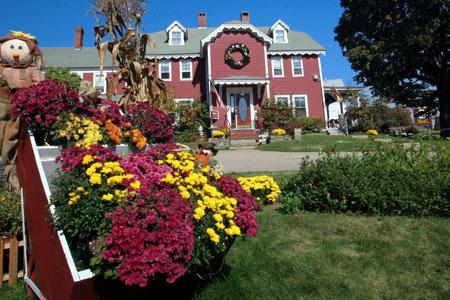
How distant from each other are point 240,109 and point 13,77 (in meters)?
20.2

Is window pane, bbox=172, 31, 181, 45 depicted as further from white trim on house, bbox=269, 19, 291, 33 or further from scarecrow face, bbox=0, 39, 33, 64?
scarecrow face, bbox=0, 39, 33, 64

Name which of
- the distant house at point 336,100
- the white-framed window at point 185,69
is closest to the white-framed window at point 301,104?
the distant house at point 336,100

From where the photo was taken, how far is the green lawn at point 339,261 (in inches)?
130

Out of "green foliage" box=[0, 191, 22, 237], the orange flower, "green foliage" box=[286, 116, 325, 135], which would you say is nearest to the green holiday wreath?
"green foliage" box=[286, 116, 325, 135]

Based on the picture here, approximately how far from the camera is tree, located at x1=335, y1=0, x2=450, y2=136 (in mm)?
22359

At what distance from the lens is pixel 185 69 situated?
2636cm

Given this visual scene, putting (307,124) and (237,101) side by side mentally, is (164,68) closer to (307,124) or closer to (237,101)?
(237,101)

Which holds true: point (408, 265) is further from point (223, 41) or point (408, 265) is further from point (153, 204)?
point (223, 41)

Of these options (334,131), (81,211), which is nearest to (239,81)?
(334,131)

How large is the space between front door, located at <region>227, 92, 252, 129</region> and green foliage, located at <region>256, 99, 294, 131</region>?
1.52m

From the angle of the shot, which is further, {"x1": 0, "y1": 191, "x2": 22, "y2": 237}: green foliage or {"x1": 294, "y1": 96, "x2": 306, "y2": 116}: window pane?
{"x1": 294, "y1": 96, "x2": 306, "y2": 116}: window pane

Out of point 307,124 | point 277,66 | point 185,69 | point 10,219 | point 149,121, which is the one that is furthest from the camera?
point 277,66

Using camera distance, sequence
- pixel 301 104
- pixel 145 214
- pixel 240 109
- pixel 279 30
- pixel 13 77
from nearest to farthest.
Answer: pixel 145 214 → pixel 13 77 → pixel 240 109 → pixel 301 104 → pixel 279 30

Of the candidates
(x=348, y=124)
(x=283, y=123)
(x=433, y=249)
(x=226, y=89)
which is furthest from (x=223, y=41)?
(x=433, y=249)
